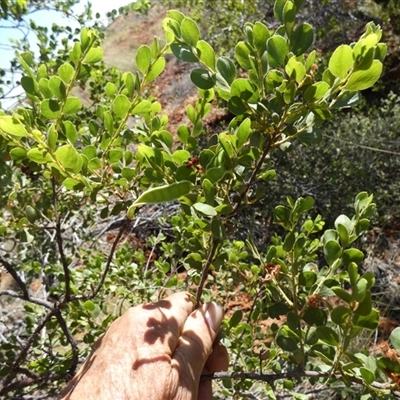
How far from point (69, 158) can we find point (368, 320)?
45cm

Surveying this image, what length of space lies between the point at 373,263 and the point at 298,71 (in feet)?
10.6

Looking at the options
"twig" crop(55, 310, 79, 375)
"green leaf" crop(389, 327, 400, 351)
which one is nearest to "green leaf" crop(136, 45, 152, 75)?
"green leaf" crop(389, 327, 400, 351)

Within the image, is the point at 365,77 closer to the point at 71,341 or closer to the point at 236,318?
the point at 236,318

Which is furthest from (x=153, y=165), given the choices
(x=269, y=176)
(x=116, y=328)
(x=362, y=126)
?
(x=362, y=126)

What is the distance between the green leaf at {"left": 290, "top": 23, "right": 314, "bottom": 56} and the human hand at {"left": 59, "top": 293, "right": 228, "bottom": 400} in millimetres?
→ 492

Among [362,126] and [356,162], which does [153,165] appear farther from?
[362,126]

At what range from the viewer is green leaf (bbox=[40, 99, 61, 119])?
68cm

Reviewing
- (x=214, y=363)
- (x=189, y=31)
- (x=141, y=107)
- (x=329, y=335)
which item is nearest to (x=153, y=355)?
(x=214, y=363)

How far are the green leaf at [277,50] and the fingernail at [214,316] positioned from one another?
1.63 ft

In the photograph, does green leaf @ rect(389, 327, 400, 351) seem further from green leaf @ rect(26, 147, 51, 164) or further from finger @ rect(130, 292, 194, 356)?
green leaf @ rect(26, 147, 51, 164)

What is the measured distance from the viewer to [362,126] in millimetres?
4207

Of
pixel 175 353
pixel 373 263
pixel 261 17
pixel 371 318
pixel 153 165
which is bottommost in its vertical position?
pixel 373 263

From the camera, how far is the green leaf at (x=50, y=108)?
0.68 meters

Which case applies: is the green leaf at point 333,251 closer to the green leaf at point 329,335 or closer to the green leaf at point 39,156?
the green leaf at point 329,335
